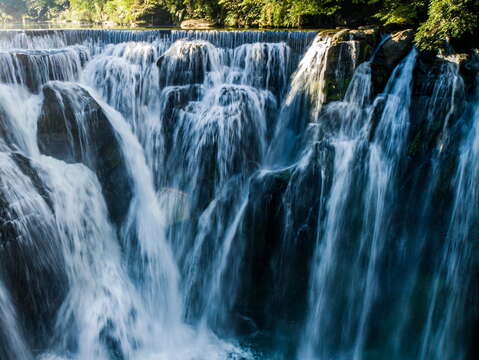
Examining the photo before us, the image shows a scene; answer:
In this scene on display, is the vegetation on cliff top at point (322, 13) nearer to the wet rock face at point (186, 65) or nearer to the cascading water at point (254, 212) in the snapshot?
the cascading water at point (254, 212)

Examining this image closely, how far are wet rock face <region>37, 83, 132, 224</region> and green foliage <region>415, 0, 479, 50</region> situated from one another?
778 cm

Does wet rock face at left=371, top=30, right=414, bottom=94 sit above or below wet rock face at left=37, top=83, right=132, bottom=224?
above

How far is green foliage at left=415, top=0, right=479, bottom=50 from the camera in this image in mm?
7750

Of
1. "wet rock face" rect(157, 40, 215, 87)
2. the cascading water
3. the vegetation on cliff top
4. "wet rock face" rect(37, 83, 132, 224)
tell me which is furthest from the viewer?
"wet rock face" rect(157, 40, 215, 87)

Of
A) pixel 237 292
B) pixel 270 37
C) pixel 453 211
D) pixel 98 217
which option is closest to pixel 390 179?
pixel 453 211

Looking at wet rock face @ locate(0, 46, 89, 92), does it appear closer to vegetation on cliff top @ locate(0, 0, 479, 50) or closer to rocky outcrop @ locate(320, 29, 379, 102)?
rocky outcrop @ locate(320, 29, 379, 102)

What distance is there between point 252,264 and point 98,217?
375 cm

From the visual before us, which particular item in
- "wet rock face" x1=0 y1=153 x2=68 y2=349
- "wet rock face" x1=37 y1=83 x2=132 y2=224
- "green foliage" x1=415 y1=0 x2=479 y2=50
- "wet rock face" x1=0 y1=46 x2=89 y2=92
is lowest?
"wet rock face" x1=0 y1=153 x2=68 y2=349

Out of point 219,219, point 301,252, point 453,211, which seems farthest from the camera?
point 219,219

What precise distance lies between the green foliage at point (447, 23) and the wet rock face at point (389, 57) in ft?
0.88

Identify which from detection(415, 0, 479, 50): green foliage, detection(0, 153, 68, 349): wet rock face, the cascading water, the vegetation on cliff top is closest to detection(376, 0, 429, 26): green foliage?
the vegetation on cliff top

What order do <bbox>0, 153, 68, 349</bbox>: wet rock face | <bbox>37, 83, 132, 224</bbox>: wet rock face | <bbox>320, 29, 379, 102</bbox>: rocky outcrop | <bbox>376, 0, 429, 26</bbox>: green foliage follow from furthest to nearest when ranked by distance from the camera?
<bbox>376, 0, 429, 26</bbox>: green foliage → <bbox>320, 29, 379, 102</bbox>: rocky outcrop → <bbox>37, 83, 132, 224</bbox>: wet rock face → <bbox>0, 153, 68, 349</bbox>: wet rock face

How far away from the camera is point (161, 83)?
10.6 metres

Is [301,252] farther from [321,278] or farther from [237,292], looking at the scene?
[237,292]
